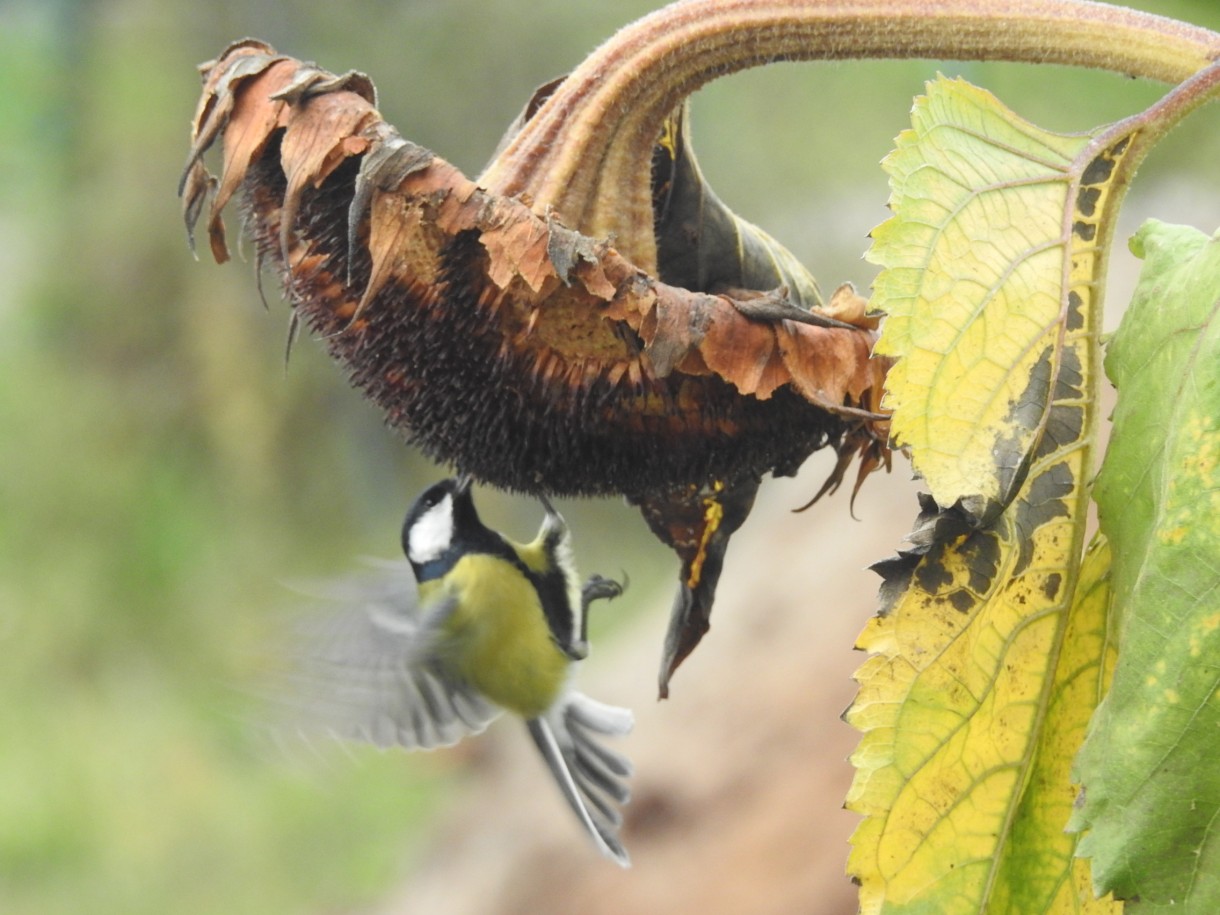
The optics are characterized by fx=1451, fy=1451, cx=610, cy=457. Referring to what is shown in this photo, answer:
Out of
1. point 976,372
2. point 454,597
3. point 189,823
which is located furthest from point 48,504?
point 976,372

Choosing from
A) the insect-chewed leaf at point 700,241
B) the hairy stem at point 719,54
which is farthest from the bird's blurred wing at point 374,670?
the hairy stem at point 719,54

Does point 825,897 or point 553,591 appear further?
point 825,897

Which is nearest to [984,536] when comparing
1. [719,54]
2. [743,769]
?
[719,54]

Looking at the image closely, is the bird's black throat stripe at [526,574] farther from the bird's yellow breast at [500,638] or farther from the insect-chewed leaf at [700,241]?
the insect-chewed leaf at [700,241]

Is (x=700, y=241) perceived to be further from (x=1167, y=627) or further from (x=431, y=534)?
(x=431, y=534)

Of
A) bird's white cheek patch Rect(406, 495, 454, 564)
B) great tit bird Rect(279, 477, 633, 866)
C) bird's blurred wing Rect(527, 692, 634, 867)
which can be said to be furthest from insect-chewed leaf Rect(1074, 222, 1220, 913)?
bird's blurred wing Rect(527, 692, 634, 867)

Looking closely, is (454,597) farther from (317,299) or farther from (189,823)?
(189,823)
